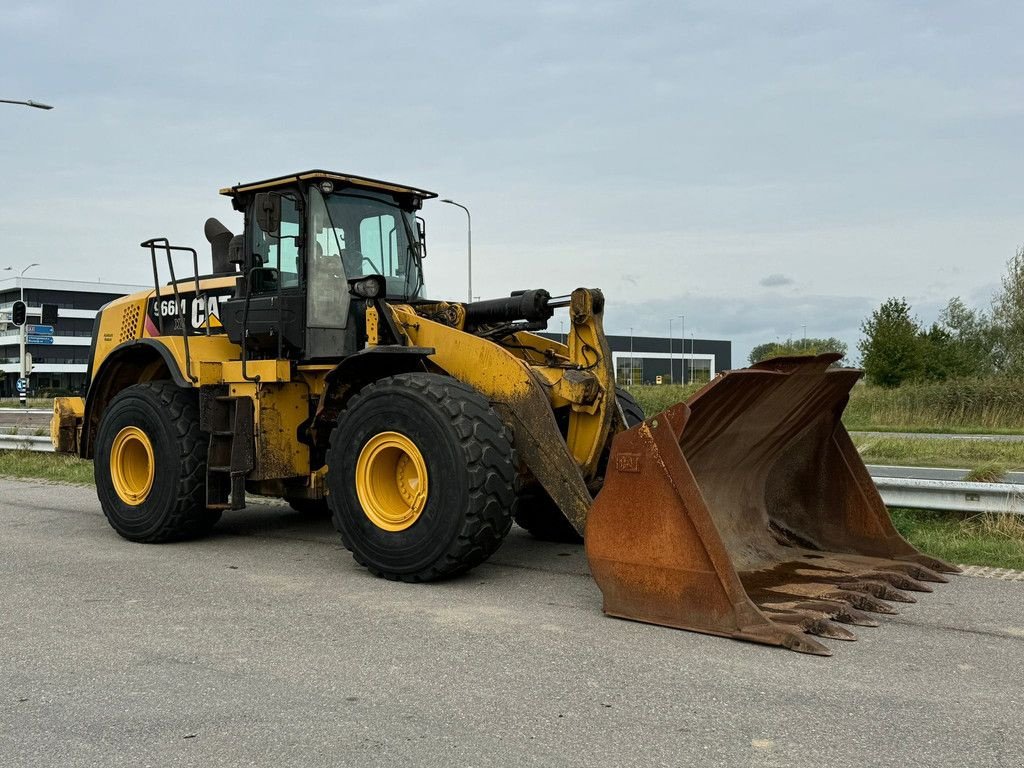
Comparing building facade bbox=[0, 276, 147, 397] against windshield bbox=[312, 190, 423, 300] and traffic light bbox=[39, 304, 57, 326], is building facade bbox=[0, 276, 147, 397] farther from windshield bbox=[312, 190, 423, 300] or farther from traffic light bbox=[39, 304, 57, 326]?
windshield bbox=[312, 190, 423, 300]

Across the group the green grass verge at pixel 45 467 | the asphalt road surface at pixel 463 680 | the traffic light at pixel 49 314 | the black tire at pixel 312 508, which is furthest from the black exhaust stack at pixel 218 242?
the traffic light at pixel 49 314

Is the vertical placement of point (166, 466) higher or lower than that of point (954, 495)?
higher

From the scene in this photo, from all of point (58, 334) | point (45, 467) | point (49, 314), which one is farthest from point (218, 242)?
point (58, 334)

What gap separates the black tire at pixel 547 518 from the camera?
8.23m

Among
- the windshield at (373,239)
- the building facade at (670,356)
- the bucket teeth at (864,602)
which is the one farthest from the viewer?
the building facade at (670,356)

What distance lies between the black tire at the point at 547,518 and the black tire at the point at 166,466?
2555 mm

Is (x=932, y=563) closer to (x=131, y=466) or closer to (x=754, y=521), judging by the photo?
(x=754, y=521)

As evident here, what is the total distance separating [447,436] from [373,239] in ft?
8.17

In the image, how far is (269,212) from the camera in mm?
7414

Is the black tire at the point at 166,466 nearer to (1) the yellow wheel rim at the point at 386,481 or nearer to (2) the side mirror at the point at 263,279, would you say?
(2) the side mirror at the point at 263,279

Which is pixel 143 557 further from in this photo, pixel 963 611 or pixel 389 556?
pixel 963 611

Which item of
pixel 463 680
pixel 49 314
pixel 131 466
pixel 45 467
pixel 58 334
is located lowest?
pixel 463 680

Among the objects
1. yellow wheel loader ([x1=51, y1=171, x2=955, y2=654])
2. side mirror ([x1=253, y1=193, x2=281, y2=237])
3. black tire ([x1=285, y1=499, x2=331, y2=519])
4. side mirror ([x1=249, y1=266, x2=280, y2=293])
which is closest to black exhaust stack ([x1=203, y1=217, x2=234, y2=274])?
yellow wheel loader ([x1=51, y1=171, x2=955, y2=654])

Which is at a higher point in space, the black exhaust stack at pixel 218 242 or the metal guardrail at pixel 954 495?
the black exhaust stack at pixel 218 242
